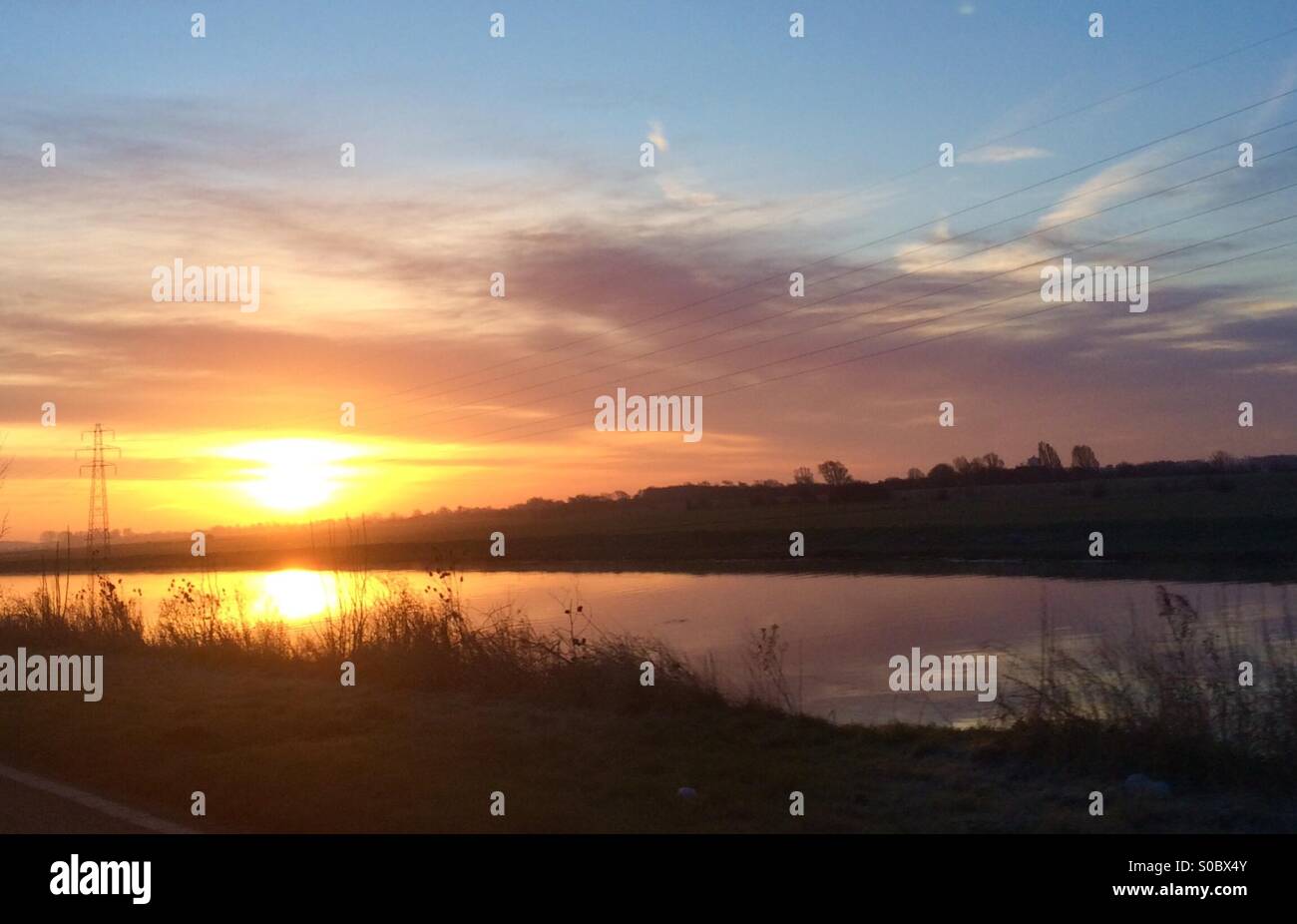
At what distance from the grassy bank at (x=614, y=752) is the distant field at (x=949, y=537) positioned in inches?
209

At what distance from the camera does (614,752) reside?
1080 cm

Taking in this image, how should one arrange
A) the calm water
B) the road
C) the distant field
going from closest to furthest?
the road < the calm water < the distant field

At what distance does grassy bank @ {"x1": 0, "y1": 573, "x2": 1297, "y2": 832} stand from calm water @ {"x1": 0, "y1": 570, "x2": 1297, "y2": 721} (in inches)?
71.2

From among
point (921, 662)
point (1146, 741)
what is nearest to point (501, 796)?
point (1146, 741)

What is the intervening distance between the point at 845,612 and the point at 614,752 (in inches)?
725

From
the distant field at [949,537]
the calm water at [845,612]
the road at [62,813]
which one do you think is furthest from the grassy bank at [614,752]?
the distant field at [949,537]

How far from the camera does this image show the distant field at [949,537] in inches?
1623

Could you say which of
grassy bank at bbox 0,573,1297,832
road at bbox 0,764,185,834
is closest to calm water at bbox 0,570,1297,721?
grassy bank at bbox 0,573,1297,832

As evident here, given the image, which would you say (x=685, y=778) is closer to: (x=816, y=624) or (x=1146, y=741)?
(x=1146, y=741)

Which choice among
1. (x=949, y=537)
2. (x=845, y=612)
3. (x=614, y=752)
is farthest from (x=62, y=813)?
(x=949, y=537)

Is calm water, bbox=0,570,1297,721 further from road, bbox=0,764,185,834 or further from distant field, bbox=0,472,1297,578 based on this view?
road, bbox=0,764,185,834

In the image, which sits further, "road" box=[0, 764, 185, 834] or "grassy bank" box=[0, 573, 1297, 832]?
"grassy bank" box=[0, 573, 1297, 832]

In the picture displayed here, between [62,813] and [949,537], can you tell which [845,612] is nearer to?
[62,813]

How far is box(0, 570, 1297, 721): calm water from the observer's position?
55.2 feet
